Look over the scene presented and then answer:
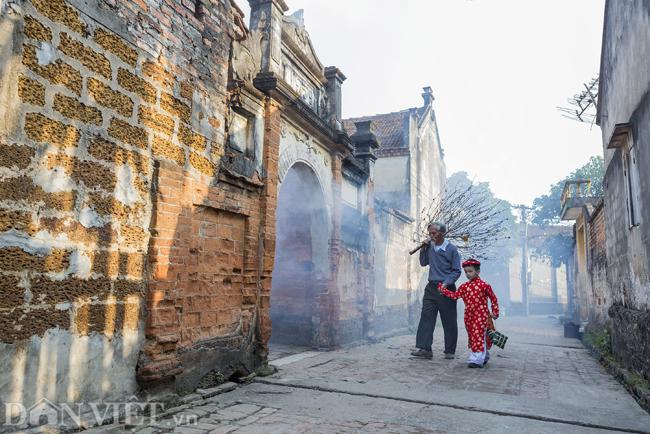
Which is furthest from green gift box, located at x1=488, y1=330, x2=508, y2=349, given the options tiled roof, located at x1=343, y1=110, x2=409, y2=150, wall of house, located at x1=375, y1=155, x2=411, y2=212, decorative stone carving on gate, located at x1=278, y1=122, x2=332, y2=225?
tiled roof, located at x1=343, y1=110, x2=409, y2=150

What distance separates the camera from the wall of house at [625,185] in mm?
4801

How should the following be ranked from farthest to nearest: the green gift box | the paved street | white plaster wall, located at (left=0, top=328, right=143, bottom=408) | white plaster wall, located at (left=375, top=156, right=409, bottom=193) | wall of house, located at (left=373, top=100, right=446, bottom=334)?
white plaster wall, located at (left=375, top=156, right=409, bottom=193) < wall of house, located at (left=373, top=100, right=446, bottom=334) < the green gift box < the paved street < white plaster wall, located at (left=0, top=328, right=143, bottom=408)

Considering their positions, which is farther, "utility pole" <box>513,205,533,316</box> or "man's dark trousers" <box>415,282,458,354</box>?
"utility pole" <box>513,205,533,316</box>

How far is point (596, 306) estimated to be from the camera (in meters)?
9.87

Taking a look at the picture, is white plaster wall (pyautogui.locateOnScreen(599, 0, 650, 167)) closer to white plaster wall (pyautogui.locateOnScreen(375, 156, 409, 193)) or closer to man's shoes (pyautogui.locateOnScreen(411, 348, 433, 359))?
man's shoes (pyautogui.locateOnScreen(411, 348, 433, 359))

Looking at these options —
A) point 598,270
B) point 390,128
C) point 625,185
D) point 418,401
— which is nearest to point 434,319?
point 418,401

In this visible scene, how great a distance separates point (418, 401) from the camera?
433cm

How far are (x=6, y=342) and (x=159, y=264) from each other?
1.43 m

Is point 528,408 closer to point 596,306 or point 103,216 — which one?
point 103,216

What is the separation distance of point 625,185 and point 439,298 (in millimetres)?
3088

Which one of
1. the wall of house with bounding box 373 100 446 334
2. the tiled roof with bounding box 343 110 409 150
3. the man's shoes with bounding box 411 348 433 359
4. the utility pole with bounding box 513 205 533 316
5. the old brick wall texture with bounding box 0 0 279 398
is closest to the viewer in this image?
the old brick wall texture with bounding box 0 0 279 398

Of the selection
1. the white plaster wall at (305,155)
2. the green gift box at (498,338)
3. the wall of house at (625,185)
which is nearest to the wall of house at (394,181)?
the white plaster wall at (305,155)

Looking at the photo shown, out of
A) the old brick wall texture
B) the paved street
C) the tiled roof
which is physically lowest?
the paved street

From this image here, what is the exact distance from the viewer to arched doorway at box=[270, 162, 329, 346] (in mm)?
8367
